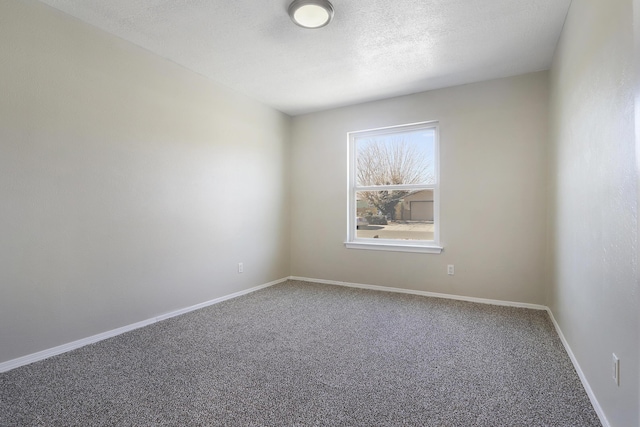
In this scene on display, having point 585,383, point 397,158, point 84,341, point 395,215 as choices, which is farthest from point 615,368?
point 84,341

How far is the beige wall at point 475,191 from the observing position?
3252 mm

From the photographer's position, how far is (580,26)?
196 cm

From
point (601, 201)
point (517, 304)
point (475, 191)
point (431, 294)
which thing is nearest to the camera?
point (601, 201)

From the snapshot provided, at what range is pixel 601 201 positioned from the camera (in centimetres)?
A: 154

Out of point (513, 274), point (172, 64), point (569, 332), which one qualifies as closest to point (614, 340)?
point (569, 332)

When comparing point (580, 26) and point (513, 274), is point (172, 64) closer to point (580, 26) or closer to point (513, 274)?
point (580, 26)

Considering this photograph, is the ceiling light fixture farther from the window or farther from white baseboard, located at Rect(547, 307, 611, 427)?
white baseboard, located at Rect(547, 307, 611, 427)

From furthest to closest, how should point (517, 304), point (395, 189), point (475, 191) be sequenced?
1. point (395, 189)
2. point (475, 191)
3. point (517, 304)

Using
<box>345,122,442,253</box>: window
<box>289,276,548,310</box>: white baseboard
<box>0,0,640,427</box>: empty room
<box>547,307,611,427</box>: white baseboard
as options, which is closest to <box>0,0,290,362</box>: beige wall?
<box>0,0,640,427</box>: empty room

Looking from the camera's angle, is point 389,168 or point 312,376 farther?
point 389,168

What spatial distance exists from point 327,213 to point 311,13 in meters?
2.63

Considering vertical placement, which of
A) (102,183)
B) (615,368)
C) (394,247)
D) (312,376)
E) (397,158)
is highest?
(397,158)

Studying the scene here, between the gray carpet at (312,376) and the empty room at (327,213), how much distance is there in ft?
0.06

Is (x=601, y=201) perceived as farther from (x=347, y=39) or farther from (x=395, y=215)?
(x=395, y=215)
